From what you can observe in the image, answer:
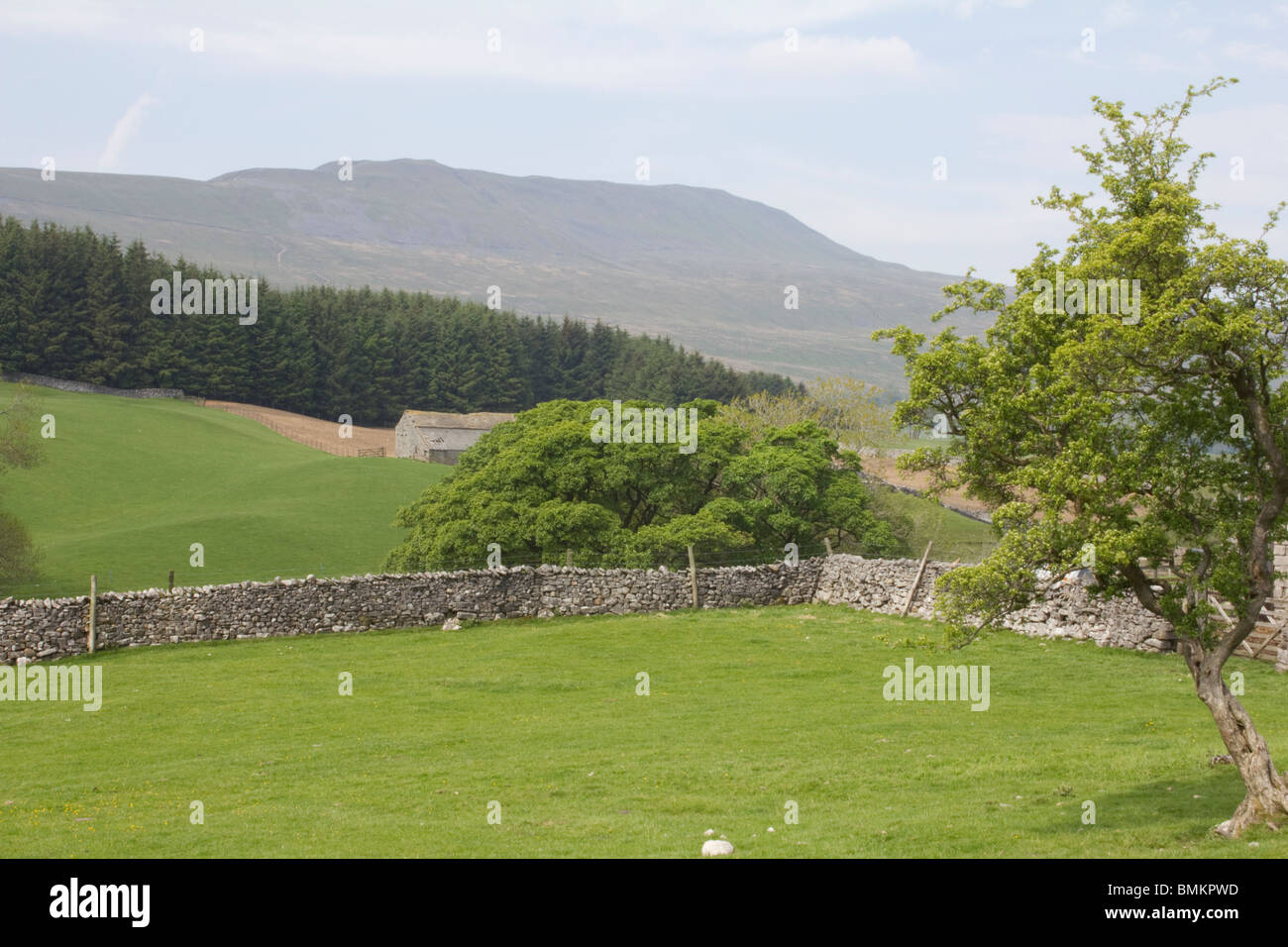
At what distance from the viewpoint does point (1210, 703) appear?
12.9 meters

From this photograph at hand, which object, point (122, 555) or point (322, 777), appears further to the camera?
point (122, 555)

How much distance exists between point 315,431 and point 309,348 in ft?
53.9

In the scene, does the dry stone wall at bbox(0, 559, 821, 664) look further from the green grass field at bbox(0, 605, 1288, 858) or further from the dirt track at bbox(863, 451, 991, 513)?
the dirt track at bbox(863, 451, 991, 513)

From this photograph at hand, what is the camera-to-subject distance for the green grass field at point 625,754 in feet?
44.2

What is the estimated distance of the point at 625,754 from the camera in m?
18.8

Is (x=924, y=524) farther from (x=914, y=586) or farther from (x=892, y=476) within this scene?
(x=914, y=586)

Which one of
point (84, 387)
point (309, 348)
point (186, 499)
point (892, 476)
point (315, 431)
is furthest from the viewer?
point (309, 348)

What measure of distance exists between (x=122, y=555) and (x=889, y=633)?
34.0 meters

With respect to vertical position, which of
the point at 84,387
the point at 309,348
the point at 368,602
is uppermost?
the point at 309,348

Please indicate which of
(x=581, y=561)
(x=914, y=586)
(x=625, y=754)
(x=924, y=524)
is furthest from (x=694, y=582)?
(x=924, y=524)

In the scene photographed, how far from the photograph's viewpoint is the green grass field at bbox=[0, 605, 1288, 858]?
531 inches

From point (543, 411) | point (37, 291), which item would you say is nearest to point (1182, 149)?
point (543, 411)

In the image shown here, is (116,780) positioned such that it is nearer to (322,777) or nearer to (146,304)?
(322,777)

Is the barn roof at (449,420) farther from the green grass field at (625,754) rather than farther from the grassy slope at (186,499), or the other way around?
the green grass field at (625,754)
